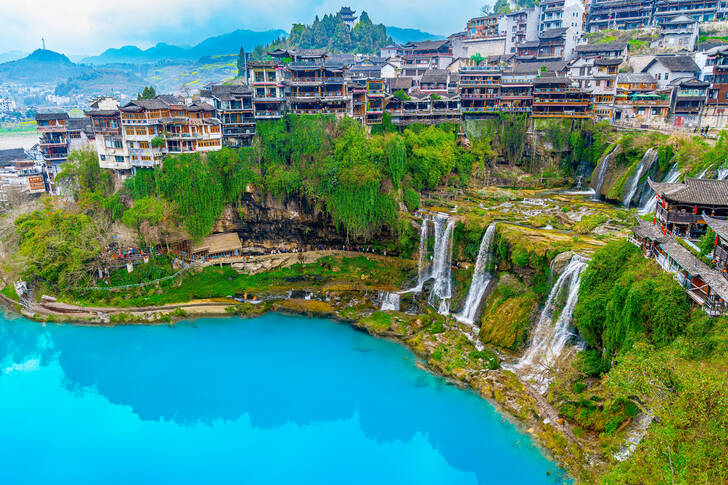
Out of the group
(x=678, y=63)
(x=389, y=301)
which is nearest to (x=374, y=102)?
(x=389, y=301)

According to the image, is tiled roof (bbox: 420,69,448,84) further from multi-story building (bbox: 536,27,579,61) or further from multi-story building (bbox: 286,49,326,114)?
multi-story building (bbox: 536,27,579,61)

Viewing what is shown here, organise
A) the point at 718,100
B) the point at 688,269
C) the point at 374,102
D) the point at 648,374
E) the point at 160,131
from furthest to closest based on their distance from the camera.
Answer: the point at 374,102
the point at 160,131
the point at 718,100
the point at 688,269
the point at 648,374

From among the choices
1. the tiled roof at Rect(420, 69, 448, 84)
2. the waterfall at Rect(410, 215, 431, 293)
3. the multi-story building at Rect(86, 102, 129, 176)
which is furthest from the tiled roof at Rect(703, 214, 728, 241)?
the multi-story building at Rect(86, 102, 129, 176)

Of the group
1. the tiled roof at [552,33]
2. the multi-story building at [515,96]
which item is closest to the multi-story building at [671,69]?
the multi-story building at [515,96]

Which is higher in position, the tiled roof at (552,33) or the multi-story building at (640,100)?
the tiled roof at (552,33)

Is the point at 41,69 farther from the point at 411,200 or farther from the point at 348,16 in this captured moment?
the point at 411,200

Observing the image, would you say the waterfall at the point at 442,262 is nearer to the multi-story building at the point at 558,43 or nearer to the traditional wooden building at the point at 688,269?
the traditional wooden building at the point at 688,269
